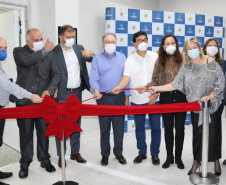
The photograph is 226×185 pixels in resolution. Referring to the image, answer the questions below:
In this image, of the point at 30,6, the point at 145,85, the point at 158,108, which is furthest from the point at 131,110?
the point at 30,6

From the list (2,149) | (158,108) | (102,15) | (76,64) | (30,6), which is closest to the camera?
(158,108)

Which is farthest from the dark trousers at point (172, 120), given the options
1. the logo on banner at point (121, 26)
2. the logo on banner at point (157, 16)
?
the logo on banner at point (157, 16)

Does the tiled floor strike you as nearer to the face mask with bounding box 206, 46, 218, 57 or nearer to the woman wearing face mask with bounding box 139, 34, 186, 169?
the woman wearing face mask with bounding box 139, 34, 186, 169

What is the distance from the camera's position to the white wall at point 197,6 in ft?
18.1

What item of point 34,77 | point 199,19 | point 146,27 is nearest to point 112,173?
point 34,77

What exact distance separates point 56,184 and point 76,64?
1.33 m

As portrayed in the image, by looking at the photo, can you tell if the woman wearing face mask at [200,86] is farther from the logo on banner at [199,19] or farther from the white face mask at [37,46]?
the logo on banner at [199,19]

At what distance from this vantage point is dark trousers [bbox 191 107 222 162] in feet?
8.48

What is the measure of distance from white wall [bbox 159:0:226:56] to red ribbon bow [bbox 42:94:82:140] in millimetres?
4551

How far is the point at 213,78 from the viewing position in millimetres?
2469

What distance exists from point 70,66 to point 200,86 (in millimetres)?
1432

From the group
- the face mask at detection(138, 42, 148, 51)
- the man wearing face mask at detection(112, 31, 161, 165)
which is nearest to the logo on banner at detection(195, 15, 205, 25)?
the man wearing face mask at detection(112, 31, 161, 165)

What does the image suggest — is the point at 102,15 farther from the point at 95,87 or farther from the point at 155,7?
the point at 95,87

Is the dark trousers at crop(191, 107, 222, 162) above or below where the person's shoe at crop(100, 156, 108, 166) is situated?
above
